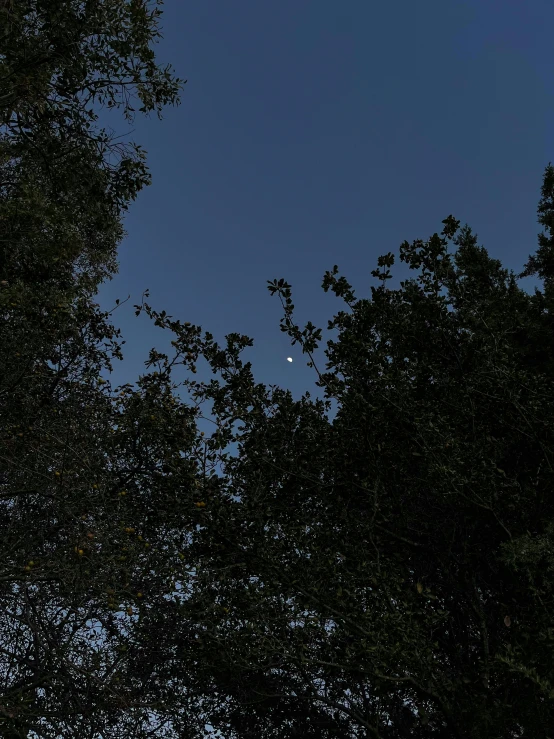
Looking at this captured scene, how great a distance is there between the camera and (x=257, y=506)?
8359 millimetres

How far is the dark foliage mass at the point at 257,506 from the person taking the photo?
7160 mm

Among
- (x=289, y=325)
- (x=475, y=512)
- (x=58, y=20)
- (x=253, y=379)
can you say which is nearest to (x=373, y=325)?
(x=289, y=325)

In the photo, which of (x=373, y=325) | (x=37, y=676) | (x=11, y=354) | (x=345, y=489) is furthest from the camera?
(x=373, y=325)

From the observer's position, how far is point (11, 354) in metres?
8.53

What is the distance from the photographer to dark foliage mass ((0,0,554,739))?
282 inches

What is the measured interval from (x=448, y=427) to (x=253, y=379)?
345 centimetres

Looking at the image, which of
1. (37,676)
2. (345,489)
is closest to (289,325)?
(345,489)

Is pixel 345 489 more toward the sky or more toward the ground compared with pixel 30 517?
more toward the ground

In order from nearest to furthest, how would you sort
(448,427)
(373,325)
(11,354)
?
(448,427) → (11,354) → (373,325)

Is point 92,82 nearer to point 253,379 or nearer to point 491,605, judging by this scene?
point 253,379

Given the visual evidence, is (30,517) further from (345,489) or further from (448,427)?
(448,427)

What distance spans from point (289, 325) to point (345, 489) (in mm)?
3036

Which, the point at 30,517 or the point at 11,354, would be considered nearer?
the point at 30,517

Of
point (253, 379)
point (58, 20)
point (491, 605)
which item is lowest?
point (491, 605)
